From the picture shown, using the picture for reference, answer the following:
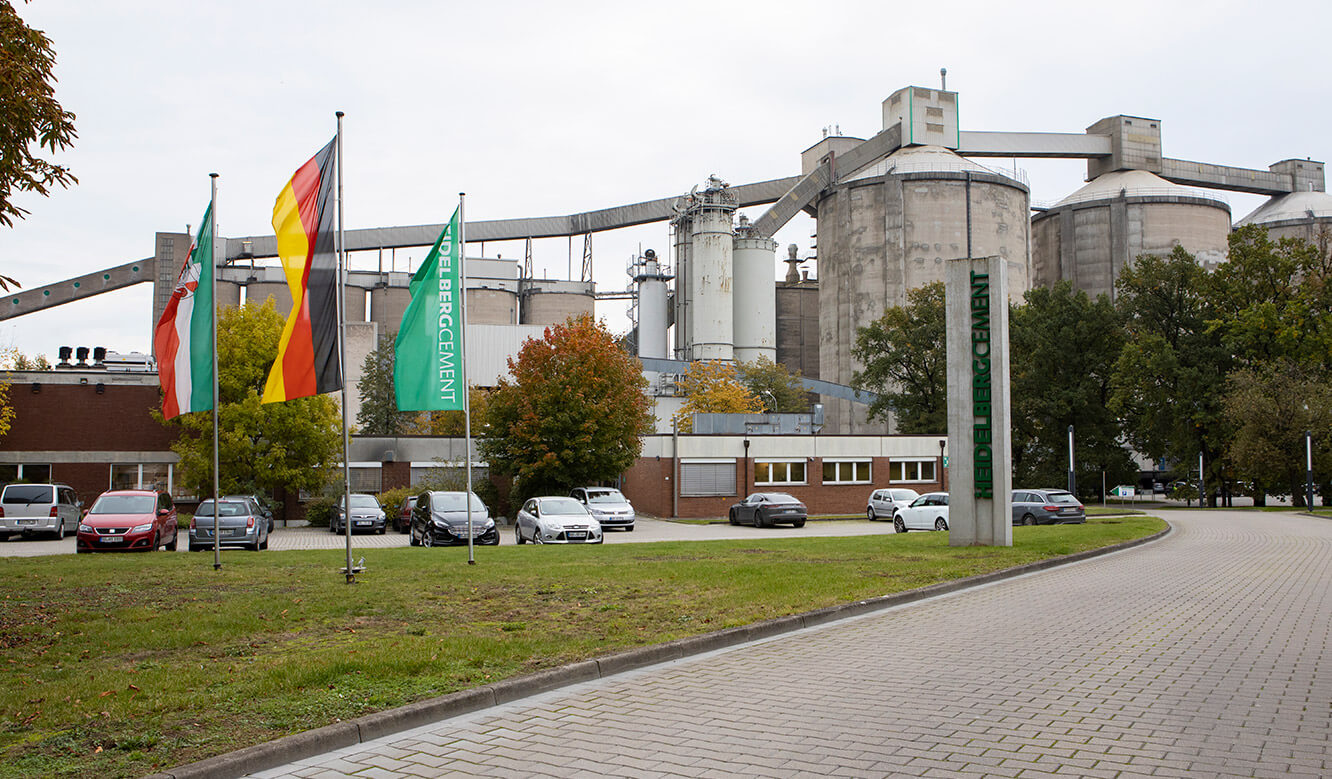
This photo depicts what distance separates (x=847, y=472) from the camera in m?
47.8

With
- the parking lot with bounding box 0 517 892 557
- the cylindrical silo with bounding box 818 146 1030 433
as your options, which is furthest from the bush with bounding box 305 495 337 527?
the cylindrical silo with bounding box 818 146 1030 433

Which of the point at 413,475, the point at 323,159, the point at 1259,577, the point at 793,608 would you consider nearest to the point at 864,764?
the point at 793,608

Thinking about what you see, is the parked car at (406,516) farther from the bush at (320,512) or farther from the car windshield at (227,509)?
the car windshield at (227,509)

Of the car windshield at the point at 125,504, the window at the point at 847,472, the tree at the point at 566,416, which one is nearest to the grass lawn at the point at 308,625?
the car windshield at the point at 125,504

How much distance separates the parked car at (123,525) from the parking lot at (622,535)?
9.11 ft

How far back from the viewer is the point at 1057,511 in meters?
33.3

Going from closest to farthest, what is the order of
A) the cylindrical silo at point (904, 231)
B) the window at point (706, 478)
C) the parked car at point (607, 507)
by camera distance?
the parked car at point (607, 507)
the window at point (706, 478)
the cylindrical silo at point (904, 231)

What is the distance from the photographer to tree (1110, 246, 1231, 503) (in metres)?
51.6

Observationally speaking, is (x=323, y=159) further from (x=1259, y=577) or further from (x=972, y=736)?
(x=1259, y=577)

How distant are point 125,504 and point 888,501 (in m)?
27.6

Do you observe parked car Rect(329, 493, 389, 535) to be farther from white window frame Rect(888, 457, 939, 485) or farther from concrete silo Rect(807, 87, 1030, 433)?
concrete silo Rect(807, 87, 1030, 433)

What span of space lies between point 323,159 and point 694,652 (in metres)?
8.84

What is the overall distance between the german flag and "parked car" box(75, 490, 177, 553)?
39.4ft

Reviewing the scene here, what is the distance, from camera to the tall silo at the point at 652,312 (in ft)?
261
